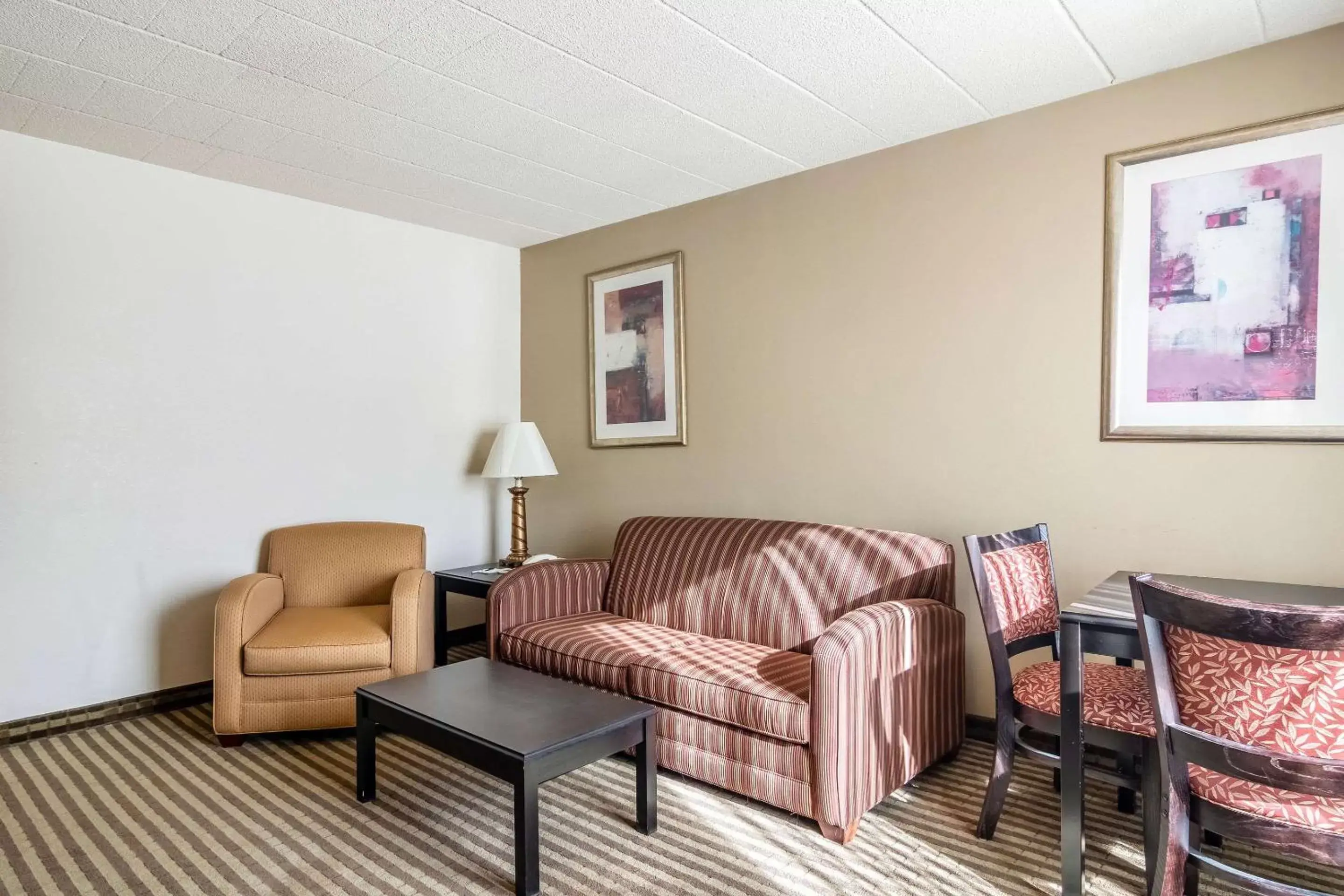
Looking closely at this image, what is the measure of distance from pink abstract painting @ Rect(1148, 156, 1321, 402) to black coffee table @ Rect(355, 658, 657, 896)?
6.79 ft

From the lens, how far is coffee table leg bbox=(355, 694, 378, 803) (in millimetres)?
2586

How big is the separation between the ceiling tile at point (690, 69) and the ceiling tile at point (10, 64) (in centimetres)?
153

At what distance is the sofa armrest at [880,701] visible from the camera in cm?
231

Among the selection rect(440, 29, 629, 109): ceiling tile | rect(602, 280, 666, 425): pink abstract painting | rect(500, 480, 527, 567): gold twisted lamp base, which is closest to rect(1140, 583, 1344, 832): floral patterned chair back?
rect(440, 29, 629, 109): ceiling tile

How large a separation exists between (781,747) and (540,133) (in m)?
2.40

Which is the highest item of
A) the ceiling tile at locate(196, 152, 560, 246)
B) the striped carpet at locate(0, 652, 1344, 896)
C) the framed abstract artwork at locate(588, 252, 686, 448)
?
the ceiling tile at locate(196, 152, 560, 246)

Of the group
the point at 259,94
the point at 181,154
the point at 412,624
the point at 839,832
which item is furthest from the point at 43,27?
the point at 839,832

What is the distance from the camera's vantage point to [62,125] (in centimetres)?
308

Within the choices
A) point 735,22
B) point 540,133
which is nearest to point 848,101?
point 735,22

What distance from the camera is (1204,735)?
1.54 meters

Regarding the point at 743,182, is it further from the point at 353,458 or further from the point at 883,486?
the point at 353,458

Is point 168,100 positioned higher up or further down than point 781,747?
higher up

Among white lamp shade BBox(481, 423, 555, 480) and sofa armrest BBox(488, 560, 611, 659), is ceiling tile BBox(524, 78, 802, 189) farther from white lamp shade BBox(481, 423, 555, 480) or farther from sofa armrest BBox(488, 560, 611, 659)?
→ sofa armrest BBox(488, 560, 611, 659)

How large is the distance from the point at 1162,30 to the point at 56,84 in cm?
355
